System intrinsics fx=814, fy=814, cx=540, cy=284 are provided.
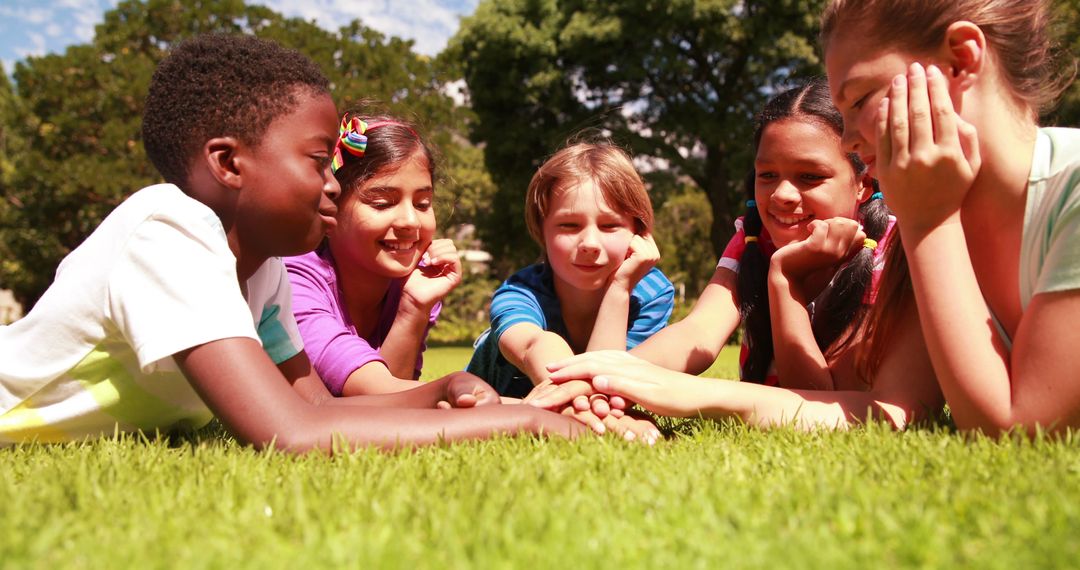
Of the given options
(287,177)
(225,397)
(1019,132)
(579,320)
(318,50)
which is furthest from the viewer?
(318,50)

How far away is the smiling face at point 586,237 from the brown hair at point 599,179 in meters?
0.05

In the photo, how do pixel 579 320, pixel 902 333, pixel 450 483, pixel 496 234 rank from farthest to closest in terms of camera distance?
pixel 496 234 → pixel 579 320 → pixel 902 333 → pixel 450 483

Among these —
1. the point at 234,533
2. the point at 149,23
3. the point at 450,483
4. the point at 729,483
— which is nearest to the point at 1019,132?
the point at 729,483

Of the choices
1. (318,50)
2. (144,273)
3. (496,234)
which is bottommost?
(496,234)

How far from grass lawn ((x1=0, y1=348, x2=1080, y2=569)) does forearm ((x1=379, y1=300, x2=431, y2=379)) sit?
2.21 meters

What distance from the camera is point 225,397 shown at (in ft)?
8.64

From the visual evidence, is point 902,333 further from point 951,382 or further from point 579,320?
point 579,320

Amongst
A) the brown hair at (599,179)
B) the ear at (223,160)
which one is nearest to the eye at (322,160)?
the ear at (223,160)

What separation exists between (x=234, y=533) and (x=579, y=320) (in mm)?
3354

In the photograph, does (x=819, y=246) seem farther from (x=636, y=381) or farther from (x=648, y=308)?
(x=648, y=308)

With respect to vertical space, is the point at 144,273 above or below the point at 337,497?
above

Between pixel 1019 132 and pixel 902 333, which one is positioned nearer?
pixel 1019 132

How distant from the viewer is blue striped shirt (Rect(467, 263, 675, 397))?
472cm

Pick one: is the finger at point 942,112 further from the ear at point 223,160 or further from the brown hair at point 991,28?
the ear at point 223,160
